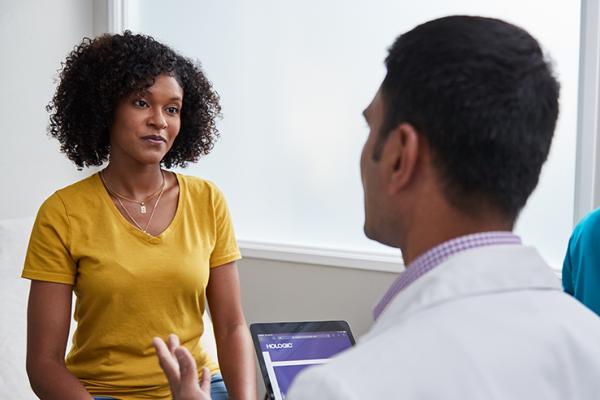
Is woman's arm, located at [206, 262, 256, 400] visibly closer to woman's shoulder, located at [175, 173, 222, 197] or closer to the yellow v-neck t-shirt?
the yellow v-neck t-shirt

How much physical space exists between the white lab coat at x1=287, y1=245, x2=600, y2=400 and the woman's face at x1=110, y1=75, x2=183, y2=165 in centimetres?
110

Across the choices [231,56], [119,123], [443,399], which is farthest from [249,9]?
[443,399]

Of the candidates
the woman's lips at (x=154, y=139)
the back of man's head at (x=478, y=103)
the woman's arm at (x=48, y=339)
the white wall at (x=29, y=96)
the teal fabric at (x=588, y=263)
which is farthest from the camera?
the white wall at (x=29, y=96)

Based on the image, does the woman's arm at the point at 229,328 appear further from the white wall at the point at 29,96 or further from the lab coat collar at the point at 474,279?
the white wall at the point at 29,96

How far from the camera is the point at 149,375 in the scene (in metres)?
1.70

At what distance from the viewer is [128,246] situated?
1705mm

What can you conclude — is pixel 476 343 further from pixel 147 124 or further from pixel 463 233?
pixel 147 124

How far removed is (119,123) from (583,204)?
54.0 inches

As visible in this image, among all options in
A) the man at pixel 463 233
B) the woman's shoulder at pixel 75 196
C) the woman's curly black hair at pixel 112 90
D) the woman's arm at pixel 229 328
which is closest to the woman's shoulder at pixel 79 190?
the woman's shoulder at pixel 75 196

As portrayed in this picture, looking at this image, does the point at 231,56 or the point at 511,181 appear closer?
the point at 511,181

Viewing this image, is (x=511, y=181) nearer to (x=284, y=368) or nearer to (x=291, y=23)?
(x=284, y=368)

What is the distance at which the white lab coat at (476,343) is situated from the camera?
65 centimetres

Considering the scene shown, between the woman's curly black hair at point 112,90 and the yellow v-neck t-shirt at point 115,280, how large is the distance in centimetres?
14

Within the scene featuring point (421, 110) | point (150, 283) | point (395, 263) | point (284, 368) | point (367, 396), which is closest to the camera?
point (367, 396)
